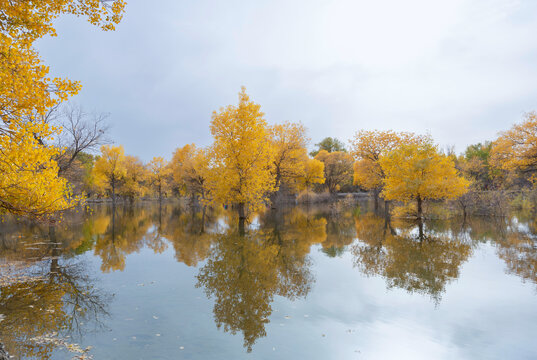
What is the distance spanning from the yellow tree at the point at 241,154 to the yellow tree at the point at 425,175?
1036 cm

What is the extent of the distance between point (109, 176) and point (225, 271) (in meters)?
52.8

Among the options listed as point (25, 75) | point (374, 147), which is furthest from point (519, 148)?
point (25, 75)

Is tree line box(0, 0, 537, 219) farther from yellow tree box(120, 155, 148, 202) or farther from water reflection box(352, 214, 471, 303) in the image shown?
water reflection box(352, 214, 471, 303)

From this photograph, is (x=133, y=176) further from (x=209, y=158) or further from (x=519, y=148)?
(x=519, y=148)

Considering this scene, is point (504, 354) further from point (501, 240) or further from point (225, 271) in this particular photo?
point (501, 240)

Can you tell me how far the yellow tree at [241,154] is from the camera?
20312 mm

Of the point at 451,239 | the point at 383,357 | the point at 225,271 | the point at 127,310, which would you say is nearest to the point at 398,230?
the point at 451,239

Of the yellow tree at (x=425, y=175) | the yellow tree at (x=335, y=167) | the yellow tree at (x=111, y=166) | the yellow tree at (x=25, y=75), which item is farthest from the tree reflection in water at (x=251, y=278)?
the yellow tree at (x=111, y=166)

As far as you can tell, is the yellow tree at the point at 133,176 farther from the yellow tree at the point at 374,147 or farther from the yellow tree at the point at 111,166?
the yellow tree at the point at 374,147

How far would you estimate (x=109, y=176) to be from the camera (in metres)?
53.1

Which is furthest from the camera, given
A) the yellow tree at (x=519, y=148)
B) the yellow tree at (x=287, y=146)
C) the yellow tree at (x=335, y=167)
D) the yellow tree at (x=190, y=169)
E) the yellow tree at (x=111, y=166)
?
the yellow tree at (x=335, y=167)

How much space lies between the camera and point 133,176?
55.7m

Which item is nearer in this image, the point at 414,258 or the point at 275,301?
the point at 275,301

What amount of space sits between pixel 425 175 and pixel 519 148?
54.0 feet
